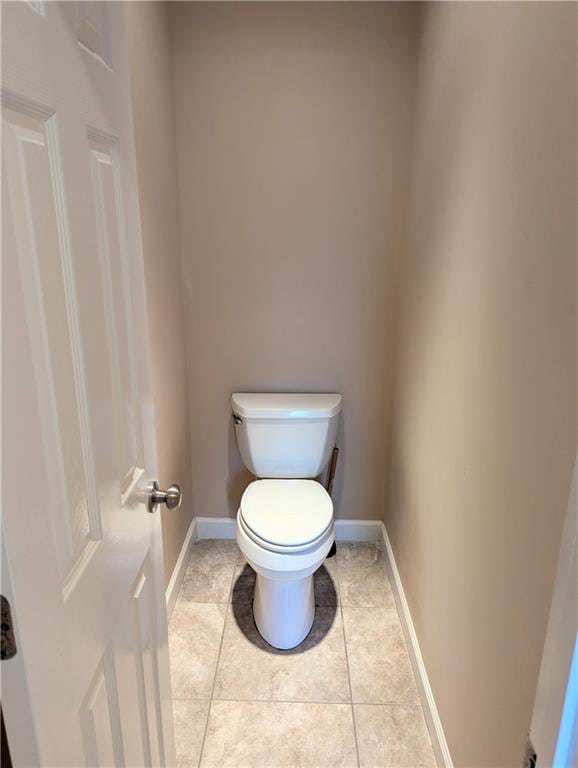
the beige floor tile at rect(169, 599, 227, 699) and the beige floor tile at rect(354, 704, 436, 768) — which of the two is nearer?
the beige floor tile at rect(354, 704, 436, 768)

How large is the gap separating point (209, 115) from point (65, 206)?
153cm

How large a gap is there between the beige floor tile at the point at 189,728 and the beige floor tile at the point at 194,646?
0.03 m

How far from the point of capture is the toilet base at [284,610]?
1.83 metres

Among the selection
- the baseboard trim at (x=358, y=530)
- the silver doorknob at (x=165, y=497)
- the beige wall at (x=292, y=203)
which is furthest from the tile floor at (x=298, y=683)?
the silver doorknob at (x=165, y=497)

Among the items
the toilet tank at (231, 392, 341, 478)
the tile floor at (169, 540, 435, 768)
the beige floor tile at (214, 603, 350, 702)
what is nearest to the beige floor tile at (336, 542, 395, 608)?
the tile floor at (169, 540, 435, 768)

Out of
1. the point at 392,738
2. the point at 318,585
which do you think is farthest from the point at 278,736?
the point at 318,585

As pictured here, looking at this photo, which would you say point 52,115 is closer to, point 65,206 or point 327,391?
point 65,206

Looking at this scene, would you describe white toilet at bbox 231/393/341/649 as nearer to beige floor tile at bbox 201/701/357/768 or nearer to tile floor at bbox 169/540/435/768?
tile floor at bbox 169/540/435/768

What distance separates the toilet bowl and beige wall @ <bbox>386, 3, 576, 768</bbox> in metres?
0.35

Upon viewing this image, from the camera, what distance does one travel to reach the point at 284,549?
67.7 inches

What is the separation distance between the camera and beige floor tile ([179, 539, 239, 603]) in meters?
2.14

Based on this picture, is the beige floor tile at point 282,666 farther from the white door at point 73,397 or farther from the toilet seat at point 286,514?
the white door at point 73,397

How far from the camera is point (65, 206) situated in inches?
26.8

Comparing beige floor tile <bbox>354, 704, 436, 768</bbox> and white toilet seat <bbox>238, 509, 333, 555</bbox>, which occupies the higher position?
white toilet seat <bbox>238, 509, 333, 555</bbox>
